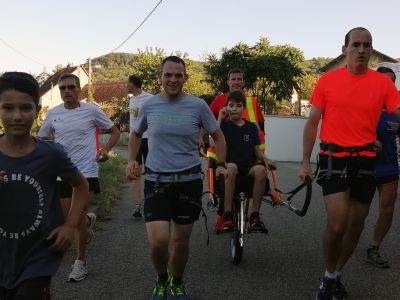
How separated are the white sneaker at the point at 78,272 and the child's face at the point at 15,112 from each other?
2.71 meters

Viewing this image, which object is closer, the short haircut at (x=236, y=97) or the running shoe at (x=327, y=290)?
the running shoe at (x=327, y=290)

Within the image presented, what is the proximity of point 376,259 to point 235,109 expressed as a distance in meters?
2.23

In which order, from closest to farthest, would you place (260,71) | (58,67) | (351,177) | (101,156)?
(351,177) < (101,156) < (260,71) < (58,67)

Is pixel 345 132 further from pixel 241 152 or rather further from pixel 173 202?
pixel 241 152

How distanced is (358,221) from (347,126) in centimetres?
86

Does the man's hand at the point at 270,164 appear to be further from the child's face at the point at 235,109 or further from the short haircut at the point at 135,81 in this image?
the short haircut at the point at 135,81

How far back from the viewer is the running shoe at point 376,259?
5.66 metres

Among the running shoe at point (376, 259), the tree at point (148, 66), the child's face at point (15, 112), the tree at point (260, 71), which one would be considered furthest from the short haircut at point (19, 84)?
the tree at point (148, 66)

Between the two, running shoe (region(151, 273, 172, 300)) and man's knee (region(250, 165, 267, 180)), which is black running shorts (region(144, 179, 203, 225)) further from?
man's knee (region(250, 165, 267, 180))

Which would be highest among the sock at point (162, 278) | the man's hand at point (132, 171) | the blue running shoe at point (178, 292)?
the man's hand at point (132, 171)

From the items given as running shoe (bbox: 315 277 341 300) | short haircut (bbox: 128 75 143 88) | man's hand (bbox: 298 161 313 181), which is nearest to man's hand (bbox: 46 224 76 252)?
man's hand (bbox: 298 161 313 181)

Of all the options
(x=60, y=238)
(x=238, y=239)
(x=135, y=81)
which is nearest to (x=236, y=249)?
(x=238, y=239)

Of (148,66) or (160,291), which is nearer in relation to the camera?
(160,291)

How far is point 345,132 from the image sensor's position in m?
4.40
